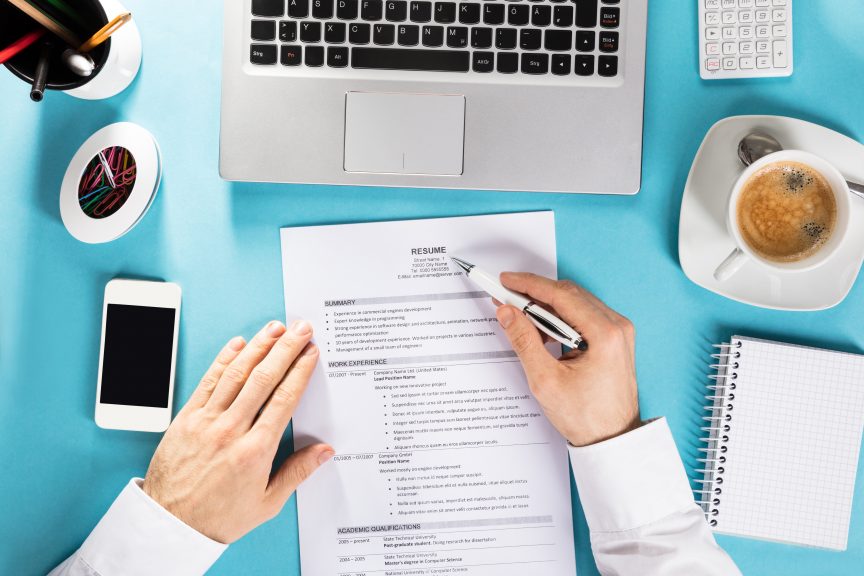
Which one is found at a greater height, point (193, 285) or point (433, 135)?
point (433, 135)

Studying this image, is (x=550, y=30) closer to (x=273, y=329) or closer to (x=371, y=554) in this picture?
(x=273, y=329)

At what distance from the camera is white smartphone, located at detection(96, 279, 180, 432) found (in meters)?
0.76

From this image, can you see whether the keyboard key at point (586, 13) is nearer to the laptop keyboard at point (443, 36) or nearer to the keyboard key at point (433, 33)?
the laptop keyboard at point (443, 36)

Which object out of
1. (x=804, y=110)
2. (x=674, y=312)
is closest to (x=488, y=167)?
(x=674, y=312)

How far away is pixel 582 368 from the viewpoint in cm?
71

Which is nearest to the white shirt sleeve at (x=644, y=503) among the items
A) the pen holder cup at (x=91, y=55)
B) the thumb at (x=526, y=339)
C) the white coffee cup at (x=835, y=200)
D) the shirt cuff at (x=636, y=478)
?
the shirt cuff at (x=636, y=478)

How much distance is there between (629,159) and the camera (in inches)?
28.2

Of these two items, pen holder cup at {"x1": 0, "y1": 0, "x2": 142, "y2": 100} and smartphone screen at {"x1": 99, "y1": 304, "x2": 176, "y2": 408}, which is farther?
smartphone screen at {"x1": 99, "y1": 304, "x2": 176, "y2": 408}

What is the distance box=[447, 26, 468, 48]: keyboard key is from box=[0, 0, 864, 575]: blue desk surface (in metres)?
0.17

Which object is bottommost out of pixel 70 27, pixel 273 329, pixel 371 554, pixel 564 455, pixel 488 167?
pixel 371 554

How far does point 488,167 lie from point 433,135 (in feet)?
0.24

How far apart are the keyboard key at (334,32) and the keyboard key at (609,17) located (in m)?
0.29

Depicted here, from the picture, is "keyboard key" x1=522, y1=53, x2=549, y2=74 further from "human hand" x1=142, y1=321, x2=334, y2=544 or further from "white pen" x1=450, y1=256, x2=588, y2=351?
"human hand" x1=142, y1=321, x2=334, y2=544

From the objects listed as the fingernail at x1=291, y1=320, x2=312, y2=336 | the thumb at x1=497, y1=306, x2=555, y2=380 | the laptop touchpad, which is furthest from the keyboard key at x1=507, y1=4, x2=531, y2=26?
the fingernail at x1=291, y1=320, x2=312, y2=336
